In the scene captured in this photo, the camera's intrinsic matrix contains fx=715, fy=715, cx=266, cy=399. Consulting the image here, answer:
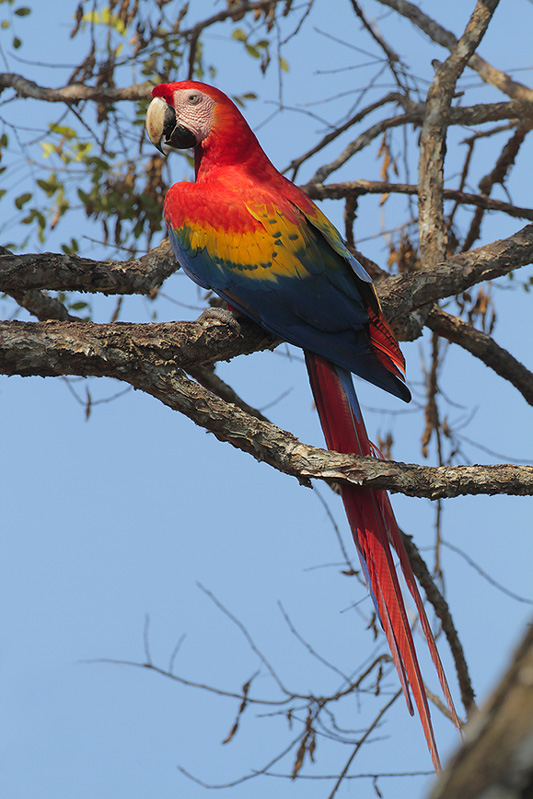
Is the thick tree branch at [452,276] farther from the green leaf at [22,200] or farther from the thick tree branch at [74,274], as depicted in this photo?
the green leaf at [22,200]

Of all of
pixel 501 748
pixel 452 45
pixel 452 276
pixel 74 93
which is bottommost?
pixel 501 748

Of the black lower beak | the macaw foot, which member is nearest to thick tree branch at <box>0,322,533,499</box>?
the macaw foot

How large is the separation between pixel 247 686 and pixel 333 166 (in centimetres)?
242

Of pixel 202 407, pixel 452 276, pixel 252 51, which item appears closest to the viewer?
pixel 202 407

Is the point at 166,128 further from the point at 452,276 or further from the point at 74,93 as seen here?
the point at 452,276

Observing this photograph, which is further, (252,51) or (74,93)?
(252,51)

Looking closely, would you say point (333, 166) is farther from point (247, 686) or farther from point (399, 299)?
point (247, 686)

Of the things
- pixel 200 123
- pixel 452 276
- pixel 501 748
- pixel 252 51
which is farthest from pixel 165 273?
pixel 501 748

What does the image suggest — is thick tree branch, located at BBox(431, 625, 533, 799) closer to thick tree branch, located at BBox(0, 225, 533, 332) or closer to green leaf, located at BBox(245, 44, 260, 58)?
thick tree branch, located at BBox(0, 225, 533, 332)

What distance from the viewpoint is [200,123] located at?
2.72 meters

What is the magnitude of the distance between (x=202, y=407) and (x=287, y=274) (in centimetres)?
74

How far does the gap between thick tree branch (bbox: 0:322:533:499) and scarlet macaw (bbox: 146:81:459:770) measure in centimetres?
→ 27

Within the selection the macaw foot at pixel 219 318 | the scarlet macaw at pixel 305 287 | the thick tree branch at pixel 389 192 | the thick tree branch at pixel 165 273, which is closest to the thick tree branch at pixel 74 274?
the thick tree branch at pixel 165 273

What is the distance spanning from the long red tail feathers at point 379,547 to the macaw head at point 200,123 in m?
1.04
